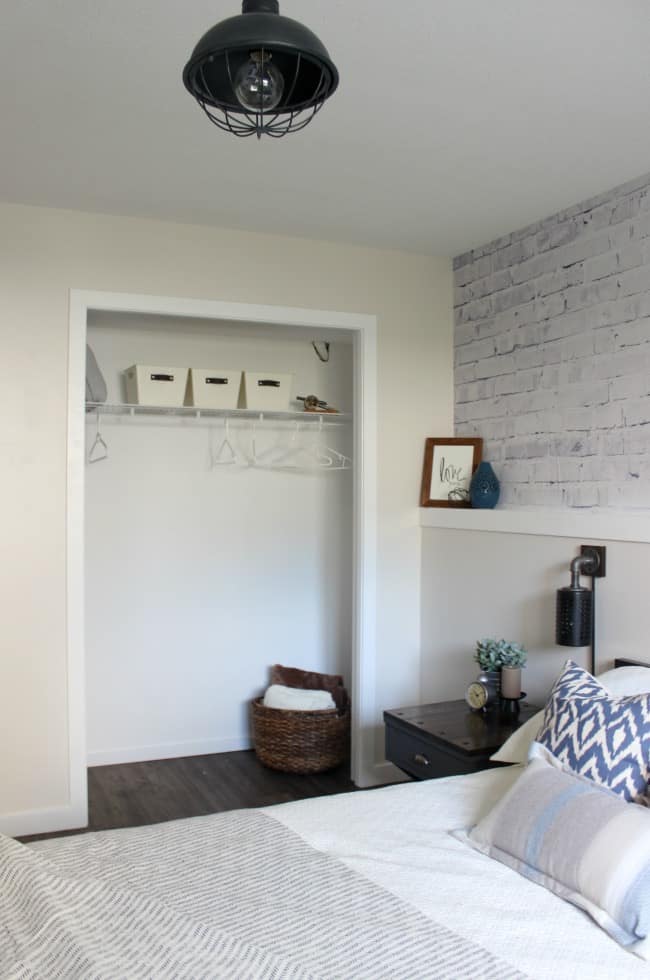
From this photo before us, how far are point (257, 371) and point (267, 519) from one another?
790 millimetres

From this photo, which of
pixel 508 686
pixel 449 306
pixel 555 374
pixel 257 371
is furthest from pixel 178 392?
pixel 508 686

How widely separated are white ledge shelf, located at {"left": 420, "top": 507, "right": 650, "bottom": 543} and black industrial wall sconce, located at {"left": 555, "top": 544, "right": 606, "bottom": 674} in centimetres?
9

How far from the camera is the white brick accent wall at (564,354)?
120 inches

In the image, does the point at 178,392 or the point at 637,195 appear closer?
the point at 637,195

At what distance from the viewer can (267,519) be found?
454 cm

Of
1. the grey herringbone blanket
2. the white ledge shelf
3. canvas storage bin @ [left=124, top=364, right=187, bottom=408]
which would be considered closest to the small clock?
the white ledge shelf

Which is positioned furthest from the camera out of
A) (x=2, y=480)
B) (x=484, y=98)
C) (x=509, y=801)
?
(x=2, y=480)

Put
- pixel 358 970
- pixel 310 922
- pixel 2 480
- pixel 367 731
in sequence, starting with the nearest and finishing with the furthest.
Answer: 1. pixel 358 970
2. pixel 310 922
3. pixel 2 480
4. pixel 367 731

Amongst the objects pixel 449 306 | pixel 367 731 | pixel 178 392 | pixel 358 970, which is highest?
pixel 449 306

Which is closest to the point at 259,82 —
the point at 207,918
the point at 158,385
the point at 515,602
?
the point at 207,918

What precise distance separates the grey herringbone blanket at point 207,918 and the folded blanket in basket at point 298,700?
2.02m

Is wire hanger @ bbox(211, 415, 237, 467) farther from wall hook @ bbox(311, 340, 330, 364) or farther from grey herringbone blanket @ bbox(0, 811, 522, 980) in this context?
grey herringbone blanket @ bbox(0, 811, 522, 980)

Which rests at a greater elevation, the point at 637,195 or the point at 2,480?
the point at 637,195

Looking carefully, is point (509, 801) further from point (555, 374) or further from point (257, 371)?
point (257, 371)
